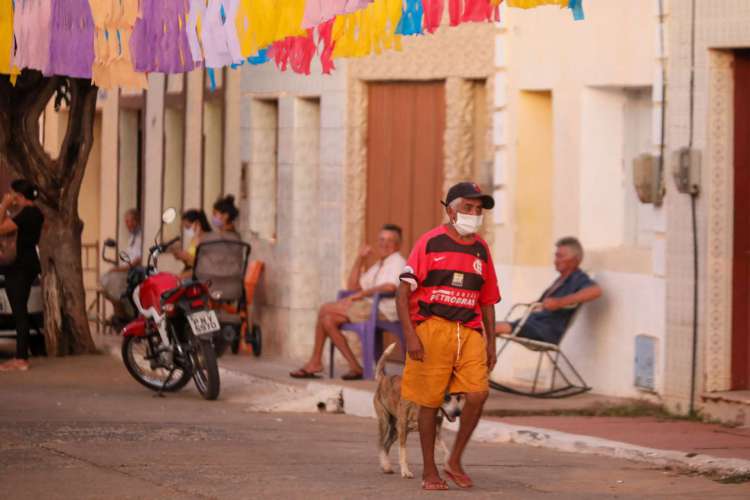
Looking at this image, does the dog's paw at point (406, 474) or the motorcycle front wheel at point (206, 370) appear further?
the motorcycle front wheel at point (206, 370)

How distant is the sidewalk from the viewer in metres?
11.4

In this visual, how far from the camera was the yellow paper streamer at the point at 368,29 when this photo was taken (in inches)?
474

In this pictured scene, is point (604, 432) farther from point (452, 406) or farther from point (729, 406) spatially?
point (452, 406)

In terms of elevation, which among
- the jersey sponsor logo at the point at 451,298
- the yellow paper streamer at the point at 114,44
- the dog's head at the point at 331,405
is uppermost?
the yellow paper streamer at the point at 114,44

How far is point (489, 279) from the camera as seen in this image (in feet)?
33.6

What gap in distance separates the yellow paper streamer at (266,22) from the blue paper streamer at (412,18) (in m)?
0.78

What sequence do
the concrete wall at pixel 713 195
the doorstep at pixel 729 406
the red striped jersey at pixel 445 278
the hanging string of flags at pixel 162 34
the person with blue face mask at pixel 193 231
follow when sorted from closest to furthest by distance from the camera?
the red striped jersey at pixel 445 278 → the hanging string of flags at pixel 162 34 → the doorstep at pixel 729 406 → the concrete wall at pixel 713 195 → the person with blue face mask at pixel 193 231

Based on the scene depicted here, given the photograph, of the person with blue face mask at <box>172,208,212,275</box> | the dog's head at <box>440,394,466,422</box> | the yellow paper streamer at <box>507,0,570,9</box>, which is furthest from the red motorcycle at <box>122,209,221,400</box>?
the yellow paper streamer at <box>507,0,570,9</box>


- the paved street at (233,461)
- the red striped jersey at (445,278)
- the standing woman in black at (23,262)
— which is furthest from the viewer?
the standing woman in black at (23,262)

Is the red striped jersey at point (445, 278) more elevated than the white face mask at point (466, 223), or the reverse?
the white face mask at point (466, 223)

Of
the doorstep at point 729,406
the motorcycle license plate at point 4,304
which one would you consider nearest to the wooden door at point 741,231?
the doorstep at point 729,406

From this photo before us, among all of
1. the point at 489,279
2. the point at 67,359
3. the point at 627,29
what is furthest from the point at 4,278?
the point at 489,279

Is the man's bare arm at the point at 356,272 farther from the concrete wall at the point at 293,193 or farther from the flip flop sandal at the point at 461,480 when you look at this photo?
the flip flop sandal at the point at 461,480

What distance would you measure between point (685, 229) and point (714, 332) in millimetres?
781
